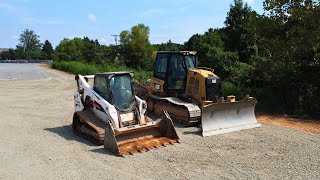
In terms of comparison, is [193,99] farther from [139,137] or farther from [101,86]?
[139,137]

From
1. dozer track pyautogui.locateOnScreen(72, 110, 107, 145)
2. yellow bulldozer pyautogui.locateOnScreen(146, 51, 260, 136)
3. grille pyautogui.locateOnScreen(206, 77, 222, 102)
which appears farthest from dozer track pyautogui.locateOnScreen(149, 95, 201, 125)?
dozer track pyautogui.locateOnScreen(72, 110, 107, 145)

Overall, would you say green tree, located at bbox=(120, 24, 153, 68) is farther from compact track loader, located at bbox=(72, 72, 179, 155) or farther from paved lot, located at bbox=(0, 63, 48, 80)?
compact track loader, located at bbox=(72, 72, 179, 155)

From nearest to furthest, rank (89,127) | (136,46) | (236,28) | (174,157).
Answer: (174,157), (89,127), (236,28), (136,46)

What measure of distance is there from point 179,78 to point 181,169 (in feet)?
20.1

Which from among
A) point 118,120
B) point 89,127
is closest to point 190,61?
point 118,120

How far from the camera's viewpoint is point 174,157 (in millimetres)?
8695

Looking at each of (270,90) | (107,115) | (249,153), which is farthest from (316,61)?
(107,115)

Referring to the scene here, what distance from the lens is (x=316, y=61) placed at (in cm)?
1484

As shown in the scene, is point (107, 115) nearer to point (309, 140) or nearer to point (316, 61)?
point (309, 140)

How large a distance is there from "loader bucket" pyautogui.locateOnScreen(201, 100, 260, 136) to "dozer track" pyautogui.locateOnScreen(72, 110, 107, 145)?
2.84 m

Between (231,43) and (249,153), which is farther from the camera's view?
(231,43)

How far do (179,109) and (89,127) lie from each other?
3.31 meters

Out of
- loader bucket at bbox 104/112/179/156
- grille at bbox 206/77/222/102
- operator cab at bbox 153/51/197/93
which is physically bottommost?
loader bucket at bbox 104/112/179/156

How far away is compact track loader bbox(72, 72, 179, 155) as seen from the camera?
31.0 ft
